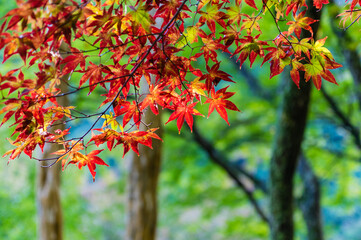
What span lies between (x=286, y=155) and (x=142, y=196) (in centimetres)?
152

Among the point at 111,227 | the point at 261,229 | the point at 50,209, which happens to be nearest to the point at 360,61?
the point at 261,229

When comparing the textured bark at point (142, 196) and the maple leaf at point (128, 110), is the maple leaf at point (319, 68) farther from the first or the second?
the textured bark at point (142, 196)

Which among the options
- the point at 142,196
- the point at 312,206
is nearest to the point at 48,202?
the point at 142,196

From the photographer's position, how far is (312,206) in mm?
4641

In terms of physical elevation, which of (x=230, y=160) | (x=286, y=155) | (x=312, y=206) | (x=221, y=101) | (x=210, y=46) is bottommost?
(x=221, y=101)

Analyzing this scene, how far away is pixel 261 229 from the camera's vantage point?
5.91 meters

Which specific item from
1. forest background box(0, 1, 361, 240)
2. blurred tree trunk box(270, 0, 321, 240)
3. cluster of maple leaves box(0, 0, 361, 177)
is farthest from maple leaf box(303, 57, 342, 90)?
forest background box(0, 1, 361, 240)

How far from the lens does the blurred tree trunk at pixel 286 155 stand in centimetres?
256

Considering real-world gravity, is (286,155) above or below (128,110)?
above

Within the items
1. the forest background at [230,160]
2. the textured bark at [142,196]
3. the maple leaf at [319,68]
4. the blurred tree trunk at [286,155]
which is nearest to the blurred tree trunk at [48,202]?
the textured bark at [142,196]

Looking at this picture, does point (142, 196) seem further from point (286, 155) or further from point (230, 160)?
point (230, 160)

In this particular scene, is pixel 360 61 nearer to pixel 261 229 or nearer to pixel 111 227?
pixel 261 229

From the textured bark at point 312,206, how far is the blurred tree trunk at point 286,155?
6.11ft

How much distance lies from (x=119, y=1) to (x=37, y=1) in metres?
0.27
